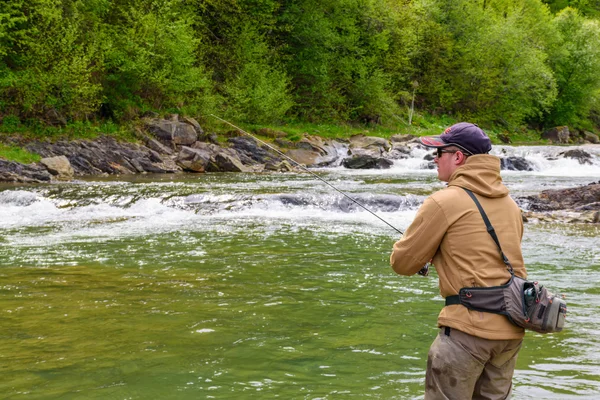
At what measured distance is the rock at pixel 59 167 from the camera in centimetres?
2536

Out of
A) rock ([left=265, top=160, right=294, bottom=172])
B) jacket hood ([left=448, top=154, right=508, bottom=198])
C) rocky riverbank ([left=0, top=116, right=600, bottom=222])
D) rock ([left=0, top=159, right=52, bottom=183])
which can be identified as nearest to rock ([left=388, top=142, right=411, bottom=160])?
rocky riverbank ([left=0, top=116, right=600, bottom=222])

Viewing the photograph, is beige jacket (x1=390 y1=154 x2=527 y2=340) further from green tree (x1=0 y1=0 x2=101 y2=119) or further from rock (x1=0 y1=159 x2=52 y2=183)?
green tree (x1=0 y1=0 x2=101 y2=119)

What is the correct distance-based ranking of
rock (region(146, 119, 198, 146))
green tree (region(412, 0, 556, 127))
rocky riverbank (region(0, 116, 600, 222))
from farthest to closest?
1. green tree (region(412, 0, 556, 127))
2. rock (region(146, 119, 198, 146))
3. rocky riverbank (region(0, 116, 600, 222))

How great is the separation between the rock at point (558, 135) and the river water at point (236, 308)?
46.7 meters

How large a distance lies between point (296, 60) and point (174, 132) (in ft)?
55.9

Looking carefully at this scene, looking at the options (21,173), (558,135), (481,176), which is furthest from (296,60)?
(481,176)

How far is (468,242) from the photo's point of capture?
138 inches

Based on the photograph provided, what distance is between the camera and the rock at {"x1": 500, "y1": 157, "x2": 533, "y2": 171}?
1394 inches

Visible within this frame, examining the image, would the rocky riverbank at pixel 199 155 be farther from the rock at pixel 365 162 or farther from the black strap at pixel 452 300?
the black strap at pixel 452 300

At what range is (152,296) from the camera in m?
8.90

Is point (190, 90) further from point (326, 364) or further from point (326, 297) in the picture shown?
point (326, 364)

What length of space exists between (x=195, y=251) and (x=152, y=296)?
12.0 ft

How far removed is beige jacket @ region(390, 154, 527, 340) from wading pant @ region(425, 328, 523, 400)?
7 centimetres

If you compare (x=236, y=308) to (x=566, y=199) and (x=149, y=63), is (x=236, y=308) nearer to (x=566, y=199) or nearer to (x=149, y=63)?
(x=566, y=199)
